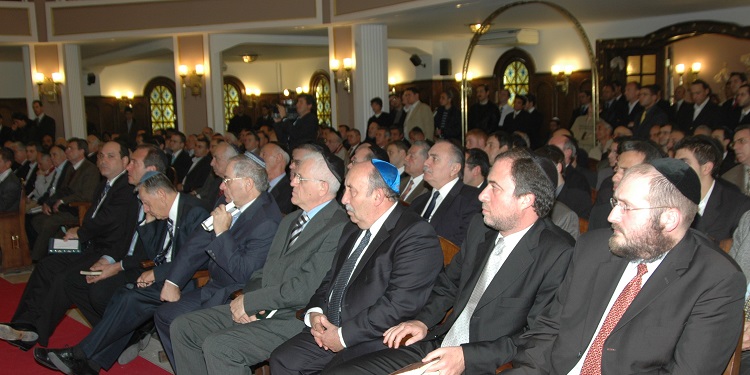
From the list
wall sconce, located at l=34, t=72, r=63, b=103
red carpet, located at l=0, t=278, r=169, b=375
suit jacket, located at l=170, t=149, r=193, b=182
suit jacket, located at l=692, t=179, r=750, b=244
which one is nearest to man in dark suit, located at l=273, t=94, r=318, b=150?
suit jacket, located at l=170, t=149, r=193, b=182

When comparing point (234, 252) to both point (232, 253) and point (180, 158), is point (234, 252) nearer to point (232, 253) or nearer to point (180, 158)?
point (232, 253)

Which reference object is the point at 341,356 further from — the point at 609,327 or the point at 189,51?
the point at 189,51

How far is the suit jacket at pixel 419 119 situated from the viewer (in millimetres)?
10807

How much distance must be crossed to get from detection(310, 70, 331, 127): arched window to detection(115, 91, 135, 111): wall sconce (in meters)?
5.21

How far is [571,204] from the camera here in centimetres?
470

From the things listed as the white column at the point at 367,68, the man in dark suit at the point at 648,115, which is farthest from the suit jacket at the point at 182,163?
the man in dark suit at the point at 648,115

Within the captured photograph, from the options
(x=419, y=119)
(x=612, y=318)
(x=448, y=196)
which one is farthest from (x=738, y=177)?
(x=419, y=119)

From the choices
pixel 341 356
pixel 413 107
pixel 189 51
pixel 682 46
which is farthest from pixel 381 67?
pixel 341 356

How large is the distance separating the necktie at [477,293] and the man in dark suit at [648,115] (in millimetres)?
6177

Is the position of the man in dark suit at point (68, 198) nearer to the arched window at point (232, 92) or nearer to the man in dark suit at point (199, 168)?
the man in dark suit at point (199, 168)

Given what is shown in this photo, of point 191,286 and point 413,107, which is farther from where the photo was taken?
point 413,107

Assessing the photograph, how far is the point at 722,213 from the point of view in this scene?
12.7ft

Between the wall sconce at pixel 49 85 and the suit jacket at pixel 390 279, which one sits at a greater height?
the wall sconce at pixel 49 85

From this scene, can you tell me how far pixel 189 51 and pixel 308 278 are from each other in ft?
33.7
